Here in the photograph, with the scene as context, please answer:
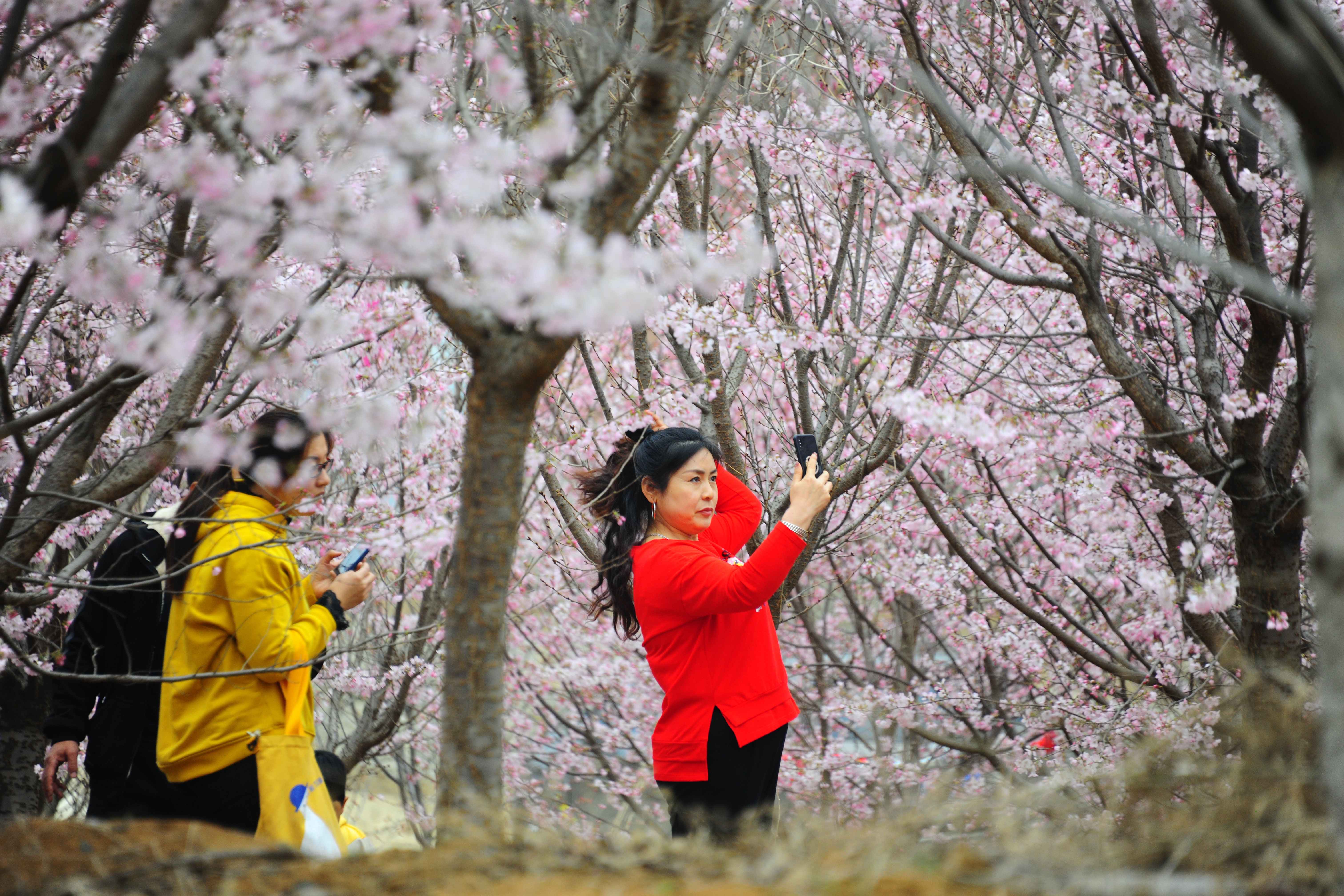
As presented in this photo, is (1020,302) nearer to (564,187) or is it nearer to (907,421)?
(907,421)

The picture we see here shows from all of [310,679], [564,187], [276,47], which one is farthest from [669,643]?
[276,47]

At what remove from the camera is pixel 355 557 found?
3.14 metres

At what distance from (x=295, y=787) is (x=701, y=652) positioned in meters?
1.28

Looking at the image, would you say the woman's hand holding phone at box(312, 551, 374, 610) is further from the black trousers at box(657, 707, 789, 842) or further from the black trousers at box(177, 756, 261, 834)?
the black trousers at box(657, 707, 789, 842)

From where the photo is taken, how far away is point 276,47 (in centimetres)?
219

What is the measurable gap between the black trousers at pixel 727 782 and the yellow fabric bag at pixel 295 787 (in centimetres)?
101

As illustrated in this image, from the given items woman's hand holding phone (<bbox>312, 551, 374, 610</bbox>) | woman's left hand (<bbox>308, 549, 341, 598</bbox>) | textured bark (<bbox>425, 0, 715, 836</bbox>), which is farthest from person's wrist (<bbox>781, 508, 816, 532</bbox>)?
woman's left hand (<bbox>308, 549, 341, 598</bbox>)

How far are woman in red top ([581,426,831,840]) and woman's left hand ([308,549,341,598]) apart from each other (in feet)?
2.81

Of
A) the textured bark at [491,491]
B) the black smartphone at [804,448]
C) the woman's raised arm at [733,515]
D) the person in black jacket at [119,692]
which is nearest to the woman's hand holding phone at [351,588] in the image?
the person in black jacket at [119,692]

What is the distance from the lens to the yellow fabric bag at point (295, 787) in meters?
2.60

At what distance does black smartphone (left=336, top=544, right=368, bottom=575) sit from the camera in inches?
123

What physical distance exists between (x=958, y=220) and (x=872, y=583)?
368 centimetres

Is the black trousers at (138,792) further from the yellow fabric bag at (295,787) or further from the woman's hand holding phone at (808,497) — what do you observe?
the woman's hand holding phone at (808,497)

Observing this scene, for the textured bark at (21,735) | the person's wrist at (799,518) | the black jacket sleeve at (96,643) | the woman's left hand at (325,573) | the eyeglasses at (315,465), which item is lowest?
the textured bark at (21,735)
